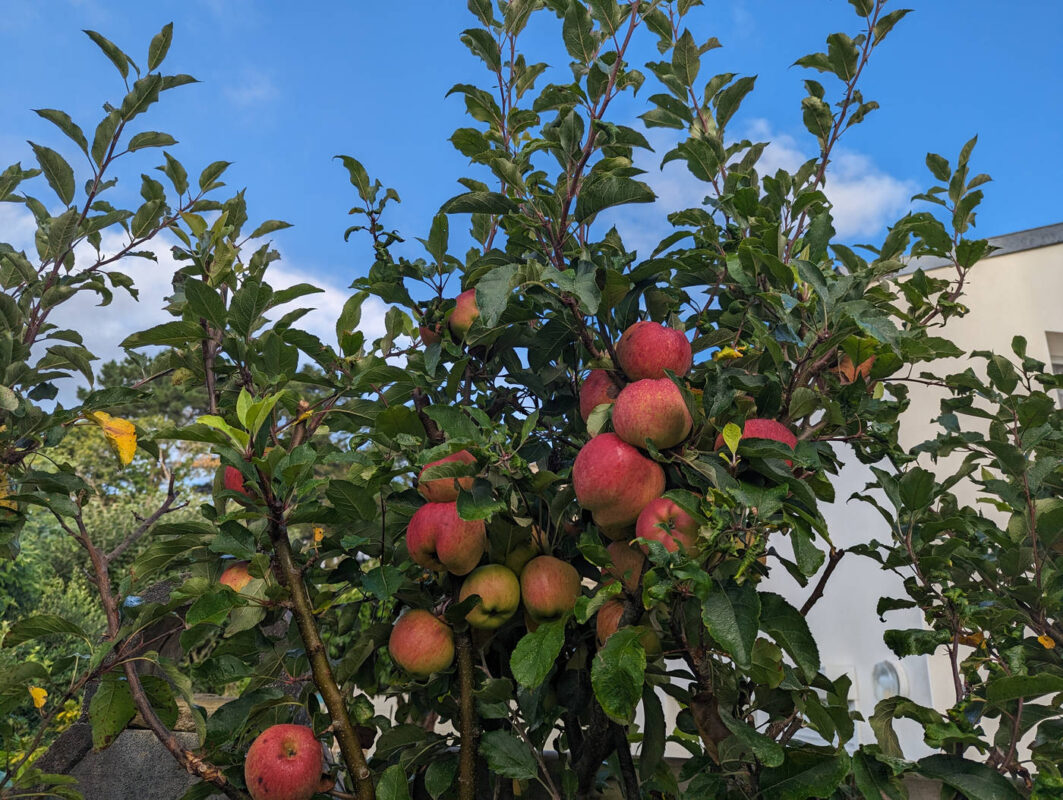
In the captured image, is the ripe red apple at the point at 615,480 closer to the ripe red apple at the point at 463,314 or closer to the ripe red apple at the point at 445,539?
the ripe red apple at the point at 445,539

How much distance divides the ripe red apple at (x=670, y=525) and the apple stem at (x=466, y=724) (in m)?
0.39

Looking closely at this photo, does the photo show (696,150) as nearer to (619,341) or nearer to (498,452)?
(619,341)

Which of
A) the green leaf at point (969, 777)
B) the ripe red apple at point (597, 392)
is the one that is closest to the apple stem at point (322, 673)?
the ripe red apple at point (597, 392)

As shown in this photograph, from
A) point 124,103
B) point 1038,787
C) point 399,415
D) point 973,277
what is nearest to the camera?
point 1038,787

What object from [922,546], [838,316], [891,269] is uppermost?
[891,269]

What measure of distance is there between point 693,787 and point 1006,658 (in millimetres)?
544

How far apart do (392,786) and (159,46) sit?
1.72m

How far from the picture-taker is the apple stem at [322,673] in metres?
1.16

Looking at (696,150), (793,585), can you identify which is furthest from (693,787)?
(793,585)

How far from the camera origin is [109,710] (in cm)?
124

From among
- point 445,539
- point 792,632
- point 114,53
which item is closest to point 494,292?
point 445,539

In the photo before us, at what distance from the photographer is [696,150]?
1463 millimetres

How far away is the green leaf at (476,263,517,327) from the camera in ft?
3.46

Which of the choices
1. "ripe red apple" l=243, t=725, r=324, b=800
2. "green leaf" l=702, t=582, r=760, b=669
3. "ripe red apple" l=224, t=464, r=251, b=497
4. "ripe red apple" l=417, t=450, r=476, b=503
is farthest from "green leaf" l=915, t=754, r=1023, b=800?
"ripe red apple" l=224, t=464, r=251, b=497
